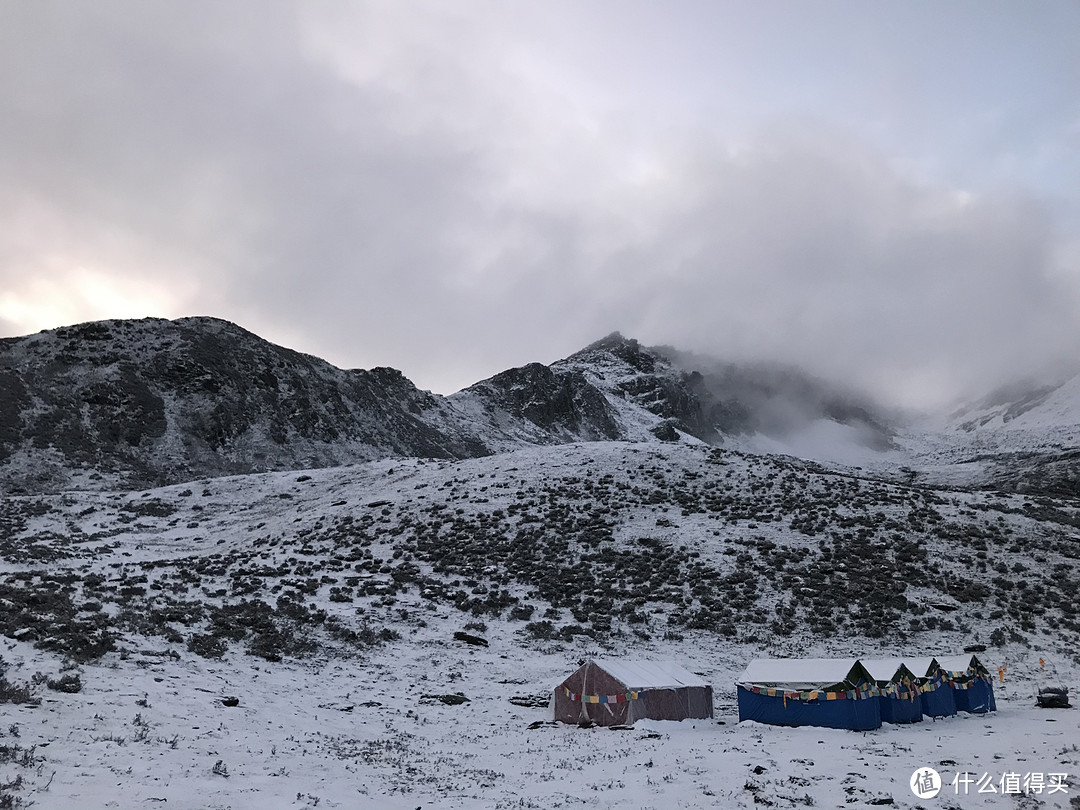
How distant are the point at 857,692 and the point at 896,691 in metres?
2.01

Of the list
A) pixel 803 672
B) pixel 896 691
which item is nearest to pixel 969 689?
pixel 896 691

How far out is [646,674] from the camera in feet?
72.4

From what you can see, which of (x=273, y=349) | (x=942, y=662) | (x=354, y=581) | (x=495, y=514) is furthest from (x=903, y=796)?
(x=273, y=349)

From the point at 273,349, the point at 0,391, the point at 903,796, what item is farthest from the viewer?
the point at 273,349

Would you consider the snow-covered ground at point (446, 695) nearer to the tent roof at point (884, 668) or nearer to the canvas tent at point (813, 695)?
the canvas tent at point (813, 695)

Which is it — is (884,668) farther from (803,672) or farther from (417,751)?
(417,751)

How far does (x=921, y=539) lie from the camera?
134ft

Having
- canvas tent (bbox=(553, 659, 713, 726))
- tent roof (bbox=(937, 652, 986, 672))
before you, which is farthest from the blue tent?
canvas tent (bbox=(553, 659, 713, 726))

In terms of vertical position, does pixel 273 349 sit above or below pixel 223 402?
above

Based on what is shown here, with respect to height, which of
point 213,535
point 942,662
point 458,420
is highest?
point 458,420

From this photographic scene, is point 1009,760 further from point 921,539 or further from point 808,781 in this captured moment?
point 921,539

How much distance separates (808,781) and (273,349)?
10021 cm

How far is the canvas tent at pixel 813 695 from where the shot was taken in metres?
20.1

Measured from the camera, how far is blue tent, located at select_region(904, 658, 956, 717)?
22359 millimetres
